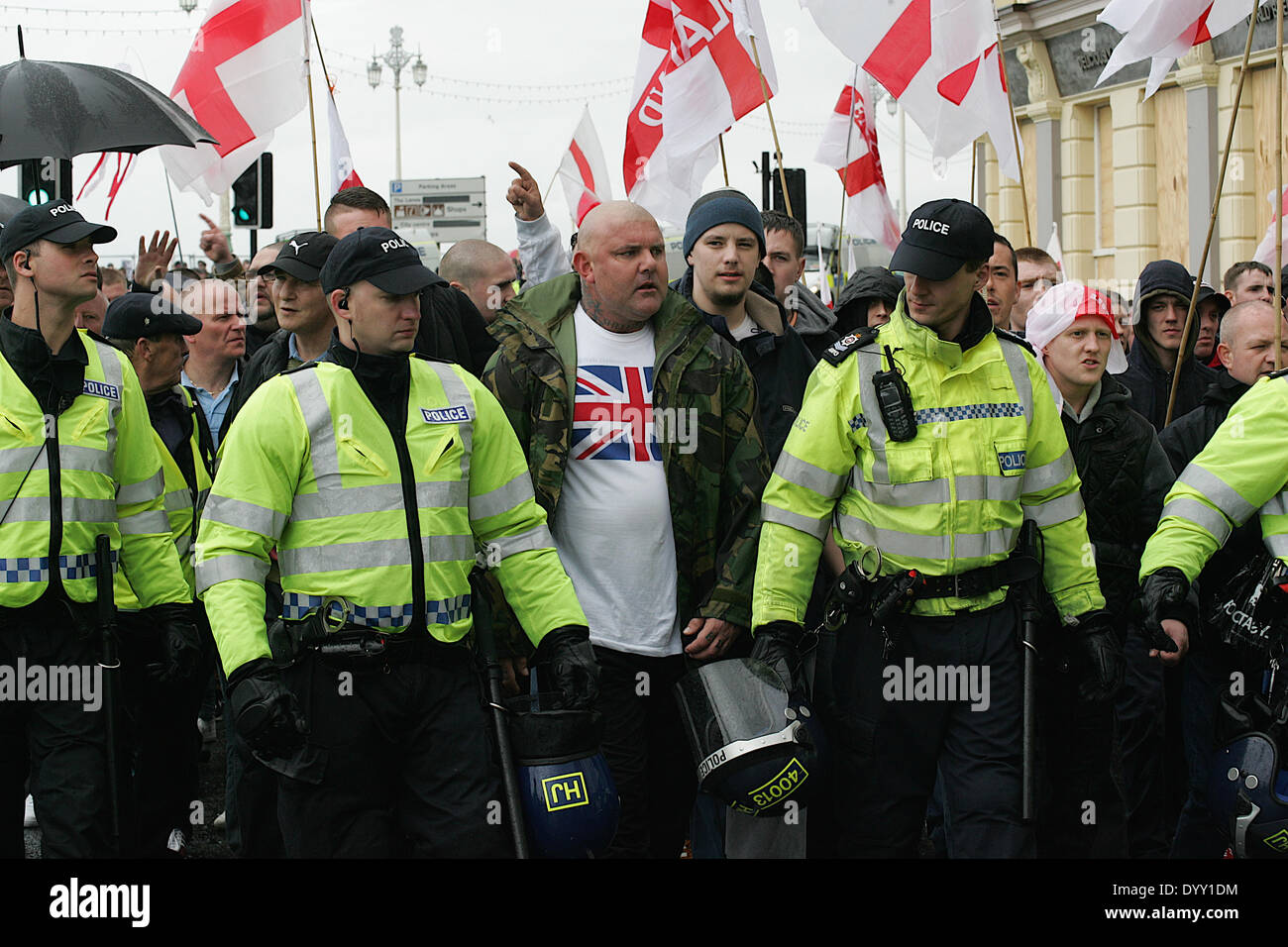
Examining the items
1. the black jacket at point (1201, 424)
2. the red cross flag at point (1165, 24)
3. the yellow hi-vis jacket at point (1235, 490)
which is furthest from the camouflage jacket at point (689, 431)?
the red cross flag at point (1165, 24)

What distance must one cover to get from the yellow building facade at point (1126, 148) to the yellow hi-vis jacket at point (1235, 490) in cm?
1035

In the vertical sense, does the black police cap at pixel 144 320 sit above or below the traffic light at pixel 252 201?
below

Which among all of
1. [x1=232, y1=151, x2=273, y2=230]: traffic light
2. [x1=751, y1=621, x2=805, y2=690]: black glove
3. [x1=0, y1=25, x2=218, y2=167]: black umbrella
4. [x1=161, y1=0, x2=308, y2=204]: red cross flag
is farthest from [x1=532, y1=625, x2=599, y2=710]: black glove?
[x1=232, y1=151, x2=273, y2=230]: traffic light

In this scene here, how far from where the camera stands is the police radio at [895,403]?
4.43 m

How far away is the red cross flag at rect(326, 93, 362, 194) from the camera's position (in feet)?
29.7

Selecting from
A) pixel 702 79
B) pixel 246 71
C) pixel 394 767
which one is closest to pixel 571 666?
pixel 394 767

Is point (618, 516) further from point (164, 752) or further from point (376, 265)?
point (164, 752)

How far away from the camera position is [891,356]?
14.9ft

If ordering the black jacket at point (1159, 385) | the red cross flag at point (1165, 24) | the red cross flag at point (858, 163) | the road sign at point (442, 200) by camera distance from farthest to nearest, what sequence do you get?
1. the road sign at point (442, 200)
2. the red cross flag at point (858, 163)
3. the black jacket at point (1159, 385)
4. the red cross flag at point (1165, 24)

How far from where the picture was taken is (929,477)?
4422 mm

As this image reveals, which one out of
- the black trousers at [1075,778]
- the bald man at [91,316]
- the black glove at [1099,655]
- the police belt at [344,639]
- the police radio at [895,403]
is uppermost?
the bald man at [91,316]

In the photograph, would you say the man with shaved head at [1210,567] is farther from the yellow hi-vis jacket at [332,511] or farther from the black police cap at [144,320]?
the black police cap at [144,320]
